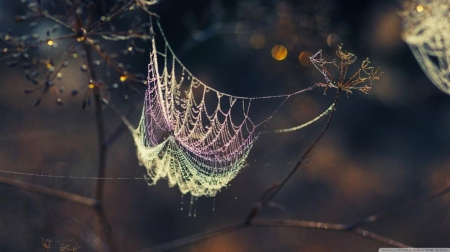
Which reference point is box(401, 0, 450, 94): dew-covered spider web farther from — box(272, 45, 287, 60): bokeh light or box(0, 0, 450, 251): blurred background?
box(272, 45, 287, 60): bokeh light

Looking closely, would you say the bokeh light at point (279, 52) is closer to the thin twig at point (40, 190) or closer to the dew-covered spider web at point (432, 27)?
the dew-covered spider web at point (432, 27)

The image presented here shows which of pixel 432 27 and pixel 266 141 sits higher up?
pixel 432 27

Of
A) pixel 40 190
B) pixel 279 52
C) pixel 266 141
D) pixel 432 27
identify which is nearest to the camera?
pixel 40 190

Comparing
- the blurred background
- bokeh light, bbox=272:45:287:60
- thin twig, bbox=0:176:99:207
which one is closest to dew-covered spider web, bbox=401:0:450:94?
the blurred background

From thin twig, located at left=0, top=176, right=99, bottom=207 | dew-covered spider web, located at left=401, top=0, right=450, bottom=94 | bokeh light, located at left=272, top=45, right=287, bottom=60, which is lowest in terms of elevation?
thin twig, located at left=0, top=176, right=99, bottom=207

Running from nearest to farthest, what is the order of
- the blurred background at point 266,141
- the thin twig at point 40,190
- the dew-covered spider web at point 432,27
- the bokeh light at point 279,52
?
the thin twig at point 40,190 → the dew-covered spider web at point 432,27 → the blurred background at point 266,141 → the bokeh light at point 279,52

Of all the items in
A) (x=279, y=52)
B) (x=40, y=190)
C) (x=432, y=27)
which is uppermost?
(x=432, y=27)

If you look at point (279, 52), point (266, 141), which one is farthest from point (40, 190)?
point (266, 141)

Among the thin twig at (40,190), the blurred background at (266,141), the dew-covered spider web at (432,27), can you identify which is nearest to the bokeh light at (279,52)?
the blurred background at (266,141)

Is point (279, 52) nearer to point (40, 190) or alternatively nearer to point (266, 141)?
point (266, 141)
